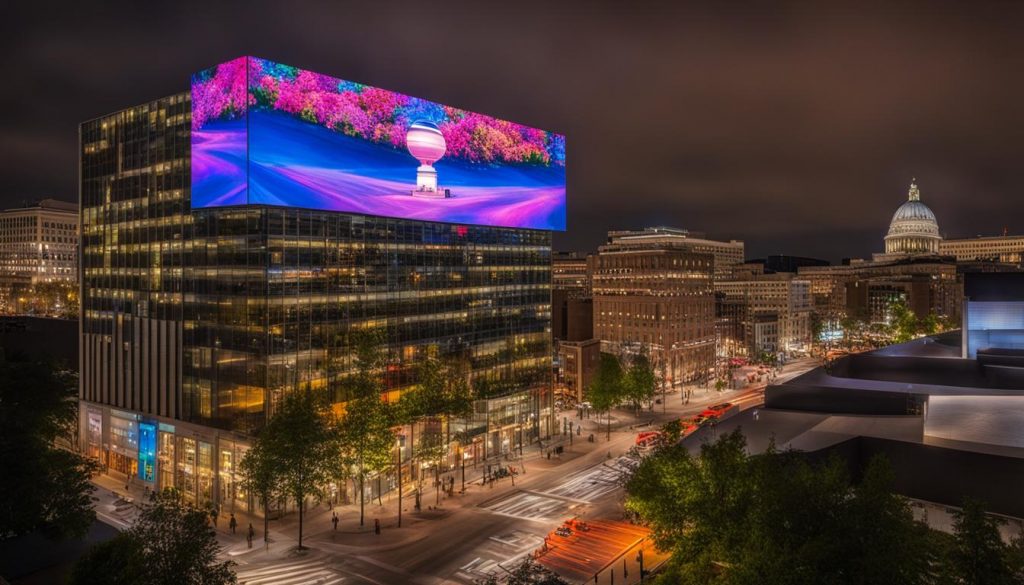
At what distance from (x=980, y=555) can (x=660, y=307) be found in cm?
11618

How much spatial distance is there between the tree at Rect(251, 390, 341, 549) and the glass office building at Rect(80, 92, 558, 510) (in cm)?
Answer: 875

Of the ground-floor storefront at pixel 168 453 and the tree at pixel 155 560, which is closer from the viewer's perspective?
the tree at pixel 155 560

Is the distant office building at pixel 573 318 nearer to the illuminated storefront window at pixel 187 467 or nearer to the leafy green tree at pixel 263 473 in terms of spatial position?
the illuminated storefront window at pixel 187 467

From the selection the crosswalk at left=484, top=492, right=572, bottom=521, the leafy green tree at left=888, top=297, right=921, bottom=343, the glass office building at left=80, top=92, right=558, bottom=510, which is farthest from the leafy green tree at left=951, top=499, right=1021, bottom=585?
the leafy green tree at left=888, top=297, right=921, bottom=343

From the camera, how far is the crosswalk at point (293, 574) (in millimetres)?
44594

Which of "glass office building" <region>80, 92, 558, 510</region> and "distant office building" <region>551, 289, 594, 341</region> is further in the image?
"distant office building" <region>551, 289, 594, 341</region>

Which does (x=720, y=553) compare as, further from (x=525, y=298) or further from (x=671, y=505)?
(x=525, y=298)

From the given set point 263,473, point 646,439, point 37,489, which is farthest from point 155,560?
point 646,439

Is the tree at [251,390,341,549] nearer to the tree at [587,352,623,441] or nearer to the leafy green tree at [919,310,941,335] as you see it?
the tree at [587,352,623,441]

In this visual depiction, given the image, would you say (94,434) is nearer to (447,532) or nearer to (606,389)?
(447,532)

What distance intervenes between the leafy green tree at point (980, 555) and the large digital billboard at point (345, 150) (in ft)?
186

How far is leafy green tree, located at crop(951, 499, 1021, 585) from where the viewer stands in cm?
2309

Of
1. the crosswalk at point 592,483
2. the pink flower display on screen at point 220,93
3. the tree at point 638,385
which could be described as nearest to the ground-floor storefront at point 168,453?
the pink flower display on screen at point 220,93

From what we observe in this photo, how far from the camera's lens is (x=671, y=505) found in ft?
120
